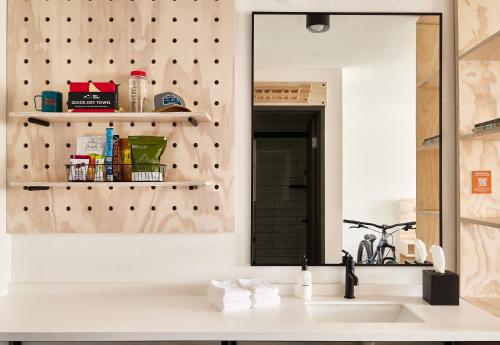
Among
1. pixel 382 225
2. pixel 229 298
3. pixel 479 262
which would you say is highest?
pixel 382 225

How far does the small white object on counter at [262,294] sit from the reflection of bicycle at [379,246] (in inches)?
18.4

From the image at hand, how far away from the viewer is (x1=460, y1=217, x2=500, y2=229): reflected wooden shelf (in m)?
1.89

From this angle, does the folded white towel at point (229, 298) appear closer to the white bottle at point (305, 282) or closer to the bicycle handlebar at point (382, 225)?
the white bottle at point (305, 282)

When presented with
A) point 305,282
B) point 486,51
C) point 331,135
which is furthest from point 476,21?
point 305,282

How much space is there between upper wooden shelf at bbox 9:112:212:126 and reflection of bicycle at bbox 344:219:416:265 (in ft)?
2.75

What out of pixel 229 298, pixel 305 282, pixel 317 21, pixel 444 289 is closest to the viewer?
pixel 229 298

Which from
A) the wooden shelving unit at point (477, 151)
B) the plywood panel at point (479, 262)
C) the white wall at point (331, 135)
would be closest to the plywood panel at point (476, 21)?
the wooden shelving unit at point (477, 151)

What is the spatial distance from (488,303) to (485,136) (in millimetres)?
712

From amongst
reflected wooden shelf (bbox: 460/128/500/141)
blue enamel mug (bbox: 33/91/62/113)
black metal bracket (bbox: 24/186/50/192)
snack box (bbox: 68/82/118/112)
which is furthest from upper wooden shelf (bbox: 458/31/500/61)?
black metal bracket (bbox: 24/186/50/192)

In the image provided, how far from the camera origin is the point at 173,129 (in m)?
2.20

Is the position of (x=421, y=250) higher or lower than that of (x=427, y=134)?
lower

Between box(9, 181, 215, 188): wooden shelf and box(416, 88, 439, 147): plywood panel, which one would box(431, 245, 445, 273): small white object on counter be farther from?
box(9, 181, 215, 188): wooden shelf

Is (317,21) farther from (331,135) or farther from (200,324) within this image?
(200,324)

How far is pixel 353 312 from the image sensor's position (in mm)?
2064
